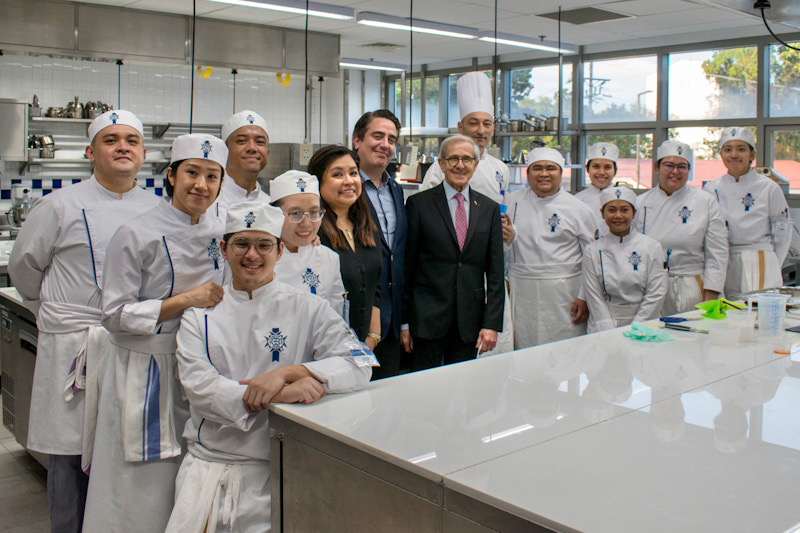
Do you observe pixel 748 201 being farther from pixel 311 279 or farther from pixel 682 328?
pixel 311 279

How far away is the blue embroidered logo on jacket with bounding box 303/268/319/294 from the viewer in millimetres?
2234

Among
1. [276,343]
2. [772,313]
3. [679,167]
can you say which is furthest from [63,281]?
[679,167]

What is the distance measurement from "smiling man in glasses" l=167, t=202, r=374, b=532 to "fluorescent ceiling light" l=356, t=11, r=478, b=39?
168 inches

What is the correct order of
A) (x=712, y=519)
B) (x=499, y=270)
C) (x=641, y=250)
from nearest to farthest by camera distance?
(x=712, y=519)
(x=499, y=270)
(x=641, y=250)

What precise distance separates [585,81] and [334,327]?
22.6ft

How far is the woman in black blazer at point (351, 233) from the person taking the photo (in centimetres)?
247

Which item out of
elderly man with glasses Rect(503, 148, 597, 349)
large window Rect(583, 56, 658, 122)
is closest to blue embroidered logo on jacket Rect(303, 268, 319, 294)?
elderly man with glasses Rect(503, 148, 597, 349)

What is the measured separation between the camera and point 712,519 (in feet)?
3.99

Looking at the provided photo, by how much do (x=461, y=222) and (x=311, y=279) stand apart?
0.93 metres

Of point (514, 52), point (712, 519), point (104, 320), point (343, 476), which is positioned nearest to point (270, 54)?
point (514, 52)

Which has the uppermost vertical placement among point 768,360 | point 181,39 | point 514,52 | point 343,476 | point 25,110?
point 514,52

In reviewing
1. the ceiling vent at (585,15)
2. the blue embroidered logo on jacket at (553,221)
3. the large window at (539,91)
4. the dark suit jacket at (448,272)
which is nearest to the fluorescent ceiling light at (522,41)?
the ceiling vent at (585,15)

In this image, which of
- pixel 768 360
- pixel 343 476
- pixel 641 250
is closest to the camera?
pixel 343 476

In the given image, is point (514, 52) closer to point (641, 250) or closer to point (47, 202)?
point (641, 250)
